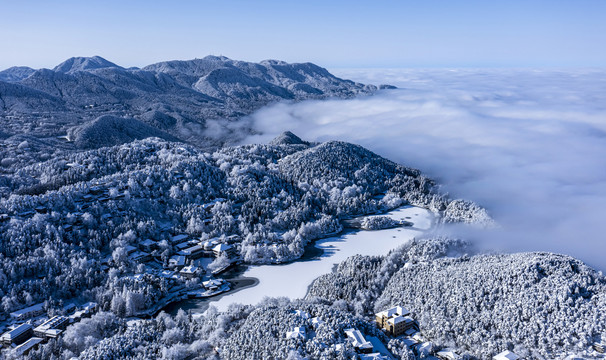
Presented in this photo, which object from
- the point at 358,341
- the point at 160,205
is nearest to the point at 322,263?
the point at 358,341

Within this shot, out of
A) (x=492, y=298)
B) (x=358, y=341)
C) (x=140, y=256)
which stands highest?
(x=140, y=256)

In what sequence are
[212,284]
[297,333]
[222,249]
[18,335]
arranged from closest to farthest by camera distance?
[297,333] → [18,335] → [212,284] → [222,249]

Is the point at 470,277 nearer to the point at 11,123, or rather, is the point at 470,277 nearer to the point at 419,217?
the point at 419,217

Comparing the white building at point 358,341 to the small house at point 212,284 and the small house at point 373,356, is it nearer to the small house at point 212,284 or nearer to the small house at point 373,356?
the small house at point 373,356

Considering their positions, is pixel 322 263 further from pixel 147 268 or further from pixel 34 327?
pixel 34 327

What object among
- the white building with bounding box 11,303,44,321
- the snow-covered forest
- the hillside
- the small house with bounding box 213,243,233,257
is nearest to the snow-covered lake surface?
the snow-covered forest

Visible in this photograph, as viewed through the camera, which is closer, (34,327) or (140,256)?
(34,327)

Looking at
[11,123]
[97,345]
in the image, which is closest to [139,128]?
[11,123]

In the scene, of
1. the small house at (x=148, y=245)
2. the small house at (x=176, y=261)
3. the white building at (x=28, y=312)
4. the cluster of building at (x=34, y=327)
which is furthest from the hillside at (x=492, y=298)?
the white building at (x=28, y=312)
